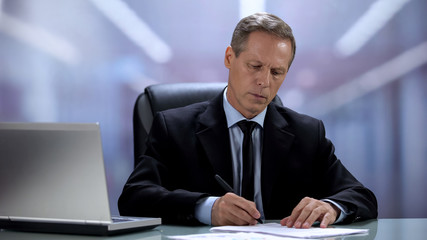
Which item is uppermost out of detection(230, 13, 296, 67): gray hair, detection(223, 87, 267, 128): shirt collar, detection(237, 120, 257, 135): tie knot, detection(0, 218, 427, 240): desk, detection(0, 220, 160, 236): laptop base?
detection(230, 13, 296, 67): gray hair

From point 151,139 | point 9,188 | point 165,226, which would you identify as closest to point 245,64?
point 151,139

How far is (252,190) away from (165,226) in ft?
1.66

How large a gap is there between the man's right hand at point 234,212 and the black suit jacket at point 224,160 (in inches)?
13.8

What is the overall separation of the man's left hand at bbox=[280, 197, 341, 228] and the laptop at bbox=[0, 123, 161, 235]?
1.61 ft

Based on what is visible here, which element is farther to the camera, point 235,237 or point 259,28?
point 259,28

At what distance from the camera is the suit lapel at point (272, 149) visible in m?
2.07

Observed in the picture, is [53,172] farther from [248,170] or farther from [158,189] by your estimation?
[248,170]

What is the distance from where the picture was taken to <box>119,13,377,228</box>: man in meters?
2.06

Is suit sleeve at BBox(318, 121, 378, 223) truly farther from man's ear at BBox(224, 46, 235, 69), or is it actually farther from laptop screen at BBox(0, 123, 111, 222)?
laptop screen at BBox(0, 123, 111, 222)

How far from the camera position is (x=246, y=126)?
2.14m

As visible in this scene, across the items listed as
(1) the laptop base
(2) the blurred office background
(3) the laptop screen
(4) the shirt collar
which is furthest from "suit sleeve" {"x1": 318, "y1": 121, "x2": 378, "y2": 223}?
(2) the blurred office background

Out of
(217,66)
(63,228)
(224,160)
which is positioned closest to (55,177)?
(63,228)

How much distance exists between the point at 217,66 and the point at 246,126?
106 centimetres

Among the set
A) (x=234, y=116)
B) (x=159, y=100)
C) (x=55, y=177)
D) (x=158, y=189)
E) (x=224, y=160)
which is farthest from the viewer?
(x=159, y=100)
